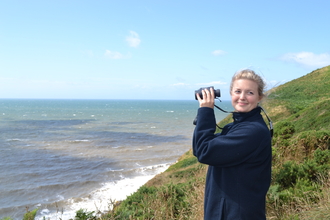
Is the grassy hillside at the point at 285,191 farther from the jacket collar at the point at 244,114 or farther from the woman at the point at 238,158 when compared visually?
the woman at the point at 238,158

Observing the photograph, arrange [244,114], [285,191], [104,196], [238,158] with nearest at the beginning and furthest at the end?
[238,158], [244,114], [285,191], [104,196]

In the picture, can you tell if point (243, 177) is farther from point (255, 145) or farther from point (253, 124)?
point (253, 124)

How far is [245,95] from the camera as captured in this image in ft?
7.41

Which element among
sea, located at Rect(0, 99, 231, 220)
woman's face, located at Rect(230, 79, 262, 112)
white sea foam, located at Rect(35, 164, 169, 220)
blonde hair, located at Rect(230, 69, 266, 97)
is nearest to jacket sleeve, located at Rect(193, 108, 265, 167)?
woman's face, located at Rect(230, 79, 262, 112)

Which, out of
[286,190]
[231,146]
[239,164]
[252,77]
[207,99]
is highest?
[252,77]

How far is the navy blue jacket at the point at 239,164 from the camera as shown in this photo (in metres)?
2.04

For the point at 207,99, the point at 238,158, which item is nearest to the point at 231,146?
the point at 238,158

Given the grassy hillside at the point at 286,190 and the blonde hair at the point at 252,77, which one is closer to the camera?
the blonde hair at the point at 252,77

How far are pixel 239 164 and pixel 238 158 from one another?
10 cm

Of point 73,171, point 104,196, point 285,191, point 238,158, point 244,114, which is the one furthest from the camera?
point 73,171

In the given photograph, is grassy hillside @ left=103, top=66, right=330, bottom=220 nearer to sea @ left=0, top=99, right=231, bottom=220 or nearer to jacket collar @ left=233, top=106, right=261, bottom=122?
jacket collar @ left=233, top=106, right=261, bottom=122

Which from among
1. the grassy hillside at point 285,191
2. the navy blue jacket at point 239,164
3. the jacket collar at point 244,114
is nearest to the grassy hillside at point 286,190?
the grassy hillside at point 285,191

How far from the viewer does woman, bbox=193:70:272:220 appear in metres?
2.04

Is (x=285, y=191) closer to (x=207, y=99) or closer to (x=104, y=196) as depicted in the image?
(x=207, y=99)
